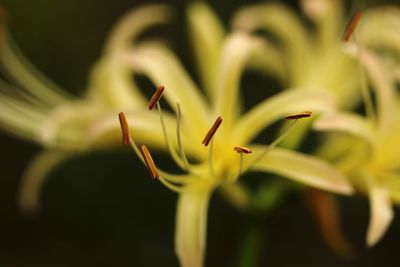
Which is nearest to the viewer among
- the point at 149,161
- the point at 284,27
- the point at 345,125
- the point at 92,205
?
the point at 149,161

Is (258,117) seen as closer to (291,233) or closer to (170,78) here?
(170,78)

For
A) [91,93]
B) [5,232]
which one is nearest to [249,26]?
[91,93]

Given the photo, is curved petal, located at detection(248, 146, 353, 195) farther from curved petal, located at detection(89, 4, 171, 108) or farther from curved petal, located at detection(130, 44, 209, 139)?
curved petal, located at detection(89, 4, 171, 108)

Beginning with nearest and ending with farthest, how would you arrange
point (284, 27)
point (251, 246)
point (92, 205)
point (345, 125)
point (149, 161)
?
point (149, 161), point (345, 125), point (251, 246), point (284, 27), point (92, 205)

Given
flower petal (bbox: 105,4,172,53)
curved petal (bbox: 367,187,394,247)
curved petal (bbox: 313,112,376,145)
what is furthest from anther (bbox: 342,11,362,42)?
flower petal (bbox: 105,4,172,53)

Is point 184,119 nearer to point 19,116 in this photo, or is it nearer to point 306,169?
point 306,169

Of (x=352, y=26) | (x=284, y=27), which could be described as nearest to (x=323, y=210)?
(x=352, y=26)

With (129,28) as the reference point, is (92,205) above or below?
below
